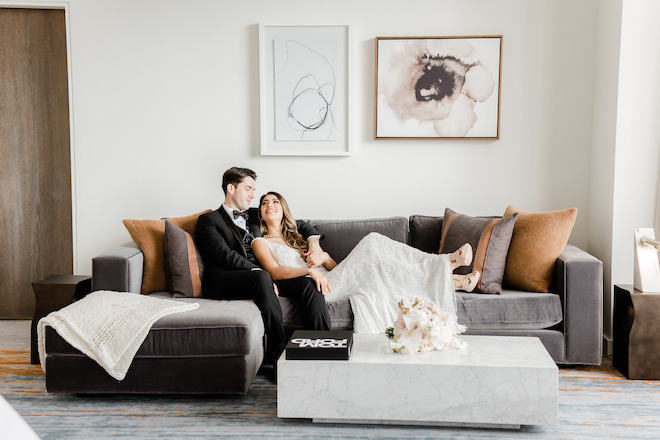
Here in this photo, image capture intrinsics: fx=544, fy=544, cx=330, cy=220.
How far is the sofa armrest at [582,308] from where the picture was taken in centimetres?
292

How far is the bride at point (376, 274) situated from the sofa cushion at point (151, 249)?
56 centimetres

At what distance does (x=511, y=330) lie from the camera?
2.94m

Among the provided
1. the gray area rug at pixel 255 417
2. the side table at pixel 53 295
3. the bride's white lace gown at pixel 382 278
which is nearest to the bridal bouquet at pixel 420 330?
the gray area rug at pixel 255 417

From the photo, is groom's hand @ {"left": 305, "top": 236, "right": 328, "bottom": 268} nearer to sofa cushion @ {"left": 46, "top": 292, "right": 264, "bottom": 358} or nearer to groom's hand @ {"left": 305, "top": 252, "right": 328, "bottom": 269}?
groom's hand @ {"left": 305, "top": 252, "right": 328, "bottom": 269}

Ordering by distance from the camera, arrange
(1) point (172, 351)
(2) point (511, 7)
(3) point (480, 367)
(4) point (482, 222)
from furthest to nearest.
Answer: (2) point (511, 7), (4) point (482, 222), (1) point (172, 351), (3) point (480, 367)

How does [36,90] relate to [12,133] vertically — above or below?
above

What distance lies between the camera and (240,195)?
3.41m

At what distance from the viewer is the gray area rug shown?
222 cm

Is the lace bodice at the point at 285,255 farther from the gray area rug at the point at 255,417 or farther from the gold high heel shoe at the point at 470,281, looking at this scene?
the gold high heel shoe at the point at 470,281

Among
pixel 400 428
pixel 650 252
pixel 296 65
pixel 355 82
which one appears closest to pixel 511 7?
pixel 355 82

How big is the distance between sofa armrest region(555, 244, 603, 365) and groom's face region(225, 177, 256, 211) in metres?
1.89

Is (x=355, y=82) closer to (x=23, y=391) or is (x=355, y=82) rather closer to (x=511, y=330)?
(x=511, y=330)

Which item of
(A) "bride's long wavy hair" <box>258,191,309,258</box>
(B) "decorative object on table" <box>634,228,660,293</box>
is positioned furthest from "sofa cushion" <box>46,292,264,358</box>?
(B) "decorative object on table" <box>634,228,660,293</box>

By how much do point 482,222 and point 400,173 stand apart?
0.82m
